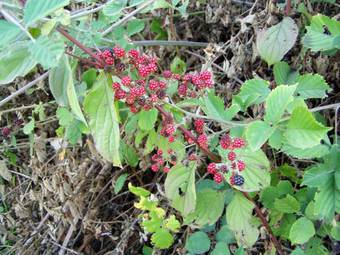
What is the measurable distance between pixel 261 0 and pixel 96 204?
96 centimetres

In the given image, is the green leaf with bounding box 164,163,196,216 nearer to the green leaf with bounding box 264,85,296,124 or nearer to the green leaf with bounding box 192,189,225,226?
the green leaf with bounding box 192,189,225,226

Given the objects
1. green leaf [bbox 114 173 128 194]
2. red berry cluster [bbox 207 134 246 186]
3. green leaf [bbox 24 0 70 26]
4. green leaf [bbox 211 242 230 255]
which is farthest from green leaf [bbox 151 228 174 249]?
green leaf [bbox 24 0 70 26]

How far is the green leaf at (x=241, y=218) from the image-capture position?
4.34ft

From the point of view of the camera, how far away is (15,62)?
3.02ft

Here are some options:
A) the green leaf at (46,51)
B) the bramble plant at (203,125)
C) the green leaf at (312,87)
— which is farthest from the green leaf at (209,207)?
the green leaf at (46,51)

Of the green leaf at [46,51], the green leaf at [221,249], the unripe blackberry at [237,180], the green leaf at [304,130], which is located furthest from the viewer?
the green leaf at [221,249]

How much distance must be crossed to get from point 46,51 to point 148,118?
0.47 meters

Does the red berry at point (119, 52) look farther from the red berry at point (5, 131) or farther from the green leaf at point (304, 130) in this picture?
the red berry at point (5, 131)

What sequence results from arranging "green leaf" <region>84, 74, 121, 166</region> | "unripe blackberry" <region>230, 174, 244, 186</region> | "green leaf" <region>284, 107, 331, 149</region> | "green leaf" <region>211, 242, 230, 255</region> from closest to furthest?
"green leaf" <region>284, 107, 331, 149</region> < "green leaf" <region>84, 74, 121, 166</region> < "unripe blackberry" <region>230, 174, 244, 186</region> < "green leaf" <region>211, 242, 230, 255</region>

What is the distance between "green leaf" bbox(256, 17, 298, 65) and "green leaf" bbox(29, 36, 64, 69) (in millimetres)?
810

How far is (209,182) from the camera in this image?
Result: 1.49 m

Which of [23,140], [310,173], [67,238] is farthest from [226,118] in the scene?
[23,140]

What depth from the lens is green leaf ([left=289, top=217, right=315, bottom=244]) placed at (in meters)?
1.25

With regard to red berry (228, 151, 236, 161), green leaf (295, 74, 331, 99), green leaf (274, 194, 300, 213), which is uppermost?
red berry (228, 151, 236, 161)
